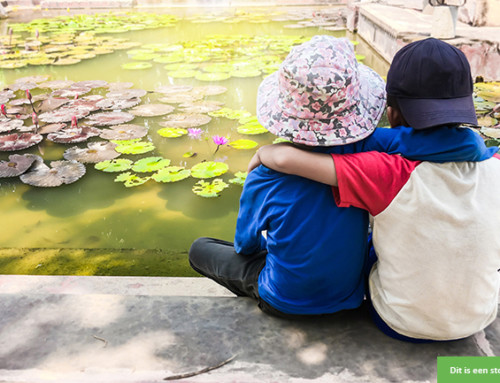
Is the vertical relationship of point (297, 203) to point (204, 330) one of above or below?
above

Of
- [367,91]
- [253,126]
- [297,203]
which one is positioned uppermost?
[367,91]

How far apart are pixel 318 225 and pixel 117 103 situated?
9.10ft

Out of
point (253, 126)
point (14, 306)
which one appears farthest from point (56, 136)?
point (14, 306)

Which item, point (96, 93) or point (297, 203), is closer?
point (297, 203)

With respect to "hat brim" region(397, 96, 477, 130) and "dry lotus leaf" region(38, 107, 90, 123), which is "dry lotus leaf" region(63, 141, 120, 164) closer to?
"dry lotus leaf" region(38, 107, 90, 123)

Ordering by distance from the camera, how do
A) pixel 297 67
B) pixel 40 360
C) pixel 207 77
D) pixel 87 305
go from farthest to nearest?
pixel 207 77 < pixel 87 305 < pixel 40 360 < pixel 297 67

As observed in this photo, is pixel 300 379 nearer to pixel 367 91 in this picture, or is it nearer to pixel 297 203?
pixel 297 203

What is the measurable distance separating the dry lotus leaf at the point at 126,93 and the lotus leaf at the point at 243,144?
122cm

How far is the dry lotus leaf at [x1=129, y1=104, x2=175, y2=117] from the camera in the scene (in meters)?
A: 3.12

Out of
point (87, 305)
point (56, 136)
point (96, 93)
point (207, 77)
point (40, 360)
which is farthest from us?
point (207, 77)

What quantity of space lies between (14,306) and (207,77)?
3.16 metres

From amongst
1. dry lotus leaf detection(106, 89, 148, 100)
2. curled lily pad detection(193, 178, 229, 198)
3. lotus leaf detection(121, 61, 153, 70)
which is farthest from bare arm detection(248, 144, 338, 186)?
lotus leaf detection(121, 61, 153, 70)

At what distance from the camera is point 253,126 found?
287 centimetres

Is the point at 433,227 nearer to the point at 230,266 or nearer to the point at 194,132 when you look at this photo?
the point at 230,266
